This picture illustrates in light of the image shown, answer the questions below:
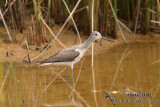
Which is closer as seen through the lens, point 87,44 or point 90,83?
point 90,83

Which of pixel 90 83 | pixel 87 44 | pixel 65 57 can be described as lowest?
pixel 90 83

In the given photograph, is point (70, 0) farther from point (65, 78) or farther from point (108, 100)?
point (108, 100)

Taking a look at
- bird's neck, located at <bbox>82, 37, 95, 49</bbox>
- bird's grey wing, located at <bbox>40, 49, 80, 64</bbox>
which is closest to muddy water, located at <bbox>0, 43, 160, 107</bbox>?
bird's grey wing, located at <bbox>40, 49, 80, 64</bbox>

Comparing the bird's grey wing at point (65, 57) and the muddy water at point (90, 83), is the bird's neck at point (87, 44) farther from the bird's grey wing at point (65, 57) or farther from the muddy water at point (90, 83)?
the muddy water at point (90, 83)

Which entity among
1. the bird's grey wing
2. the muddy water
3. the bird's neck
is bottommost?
the muddy water

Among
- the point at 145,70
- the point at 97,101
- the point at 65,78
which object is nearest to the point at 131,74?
the point at 145,70

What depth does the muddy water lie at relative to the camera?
5.16 m

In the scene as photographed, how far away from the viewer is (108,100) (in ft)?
17.0

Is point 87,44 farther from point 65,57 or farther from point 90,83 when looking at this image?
point 90,83

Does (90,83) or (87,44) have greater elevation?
(87,44)

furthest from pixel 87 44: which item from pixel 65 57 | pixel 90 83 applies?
pixel 90 83

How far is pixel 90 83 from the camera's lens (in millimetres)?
6141

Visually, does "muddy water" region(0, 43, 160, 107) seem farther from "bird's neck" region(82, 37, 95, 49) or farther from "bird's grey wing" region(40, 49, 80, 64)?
"bird's neck" region(82, 37, 95, 49)

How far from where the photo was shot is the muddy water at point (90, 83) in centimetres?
516
